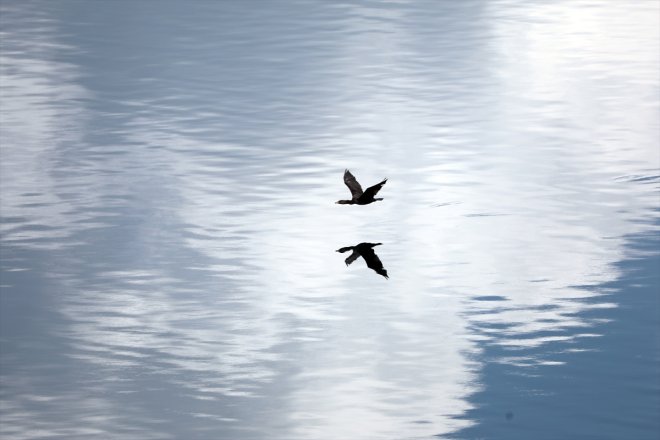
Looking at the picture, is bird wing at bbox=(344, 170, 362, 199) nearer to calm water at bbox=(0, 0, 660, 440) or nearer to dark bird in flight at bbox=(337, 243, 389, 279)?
dark bird in flight at bbox=(337, 243, 389, 279)

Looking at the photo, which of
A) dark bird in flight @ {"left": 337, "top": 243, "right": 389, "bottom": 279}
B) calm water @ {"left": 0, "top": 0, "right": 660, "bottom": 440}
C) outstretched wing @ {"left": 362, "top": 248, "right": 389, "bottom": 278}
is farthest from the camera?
dark bird in flight @ {"left": 337, "top": 243, "right": 389, "bottom": 279}

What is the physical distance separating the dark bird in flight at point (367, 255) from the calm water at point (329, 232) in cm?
18

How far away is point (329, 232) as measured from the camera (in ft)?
80.2

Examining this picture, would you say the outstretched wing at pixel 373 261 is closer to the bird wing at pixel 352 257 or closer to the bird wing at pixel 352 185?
the bird wing at pixel 352 257

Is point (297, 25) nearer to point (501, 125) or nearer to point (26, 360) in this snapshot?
point (501, 125)

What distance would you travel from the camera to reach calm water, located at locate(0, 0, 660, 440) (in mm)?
20438

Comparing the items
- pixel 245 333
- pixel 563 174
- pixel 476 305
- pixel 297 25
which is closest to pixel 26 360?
pixel 245 333

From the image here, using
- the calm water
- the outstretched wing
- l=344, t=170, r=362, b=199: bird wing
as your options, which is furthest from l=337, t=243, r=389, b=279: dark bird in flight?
l=344, t=170, r=362, b=199: bird wing

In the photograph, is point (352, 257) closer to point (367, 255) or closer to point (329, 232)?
point (367, 255)

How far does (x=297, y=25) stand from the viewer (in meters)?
35.6

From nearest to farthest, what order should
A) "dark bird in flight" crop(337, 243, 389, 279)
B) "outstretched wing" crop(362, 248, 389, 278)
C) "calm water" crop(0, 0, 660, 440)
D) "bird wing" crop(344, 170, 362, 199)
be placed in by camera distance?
"calm water" crop(0, 0, 660, 440) < "bird wing" crop(344, 170, 362, 199) < "outstretched wing" crop(362, 248, 389, 278) < "dark bird in flight" crop(337, 243, 389, 279)

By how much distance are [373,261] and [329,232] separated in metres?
1.20

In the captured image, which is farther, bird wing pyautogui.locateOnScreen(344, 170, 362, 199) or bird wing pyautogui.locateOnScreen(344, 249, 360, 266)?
bird wing pyautogui.locateOnScreen(344, 249, 360, 266)

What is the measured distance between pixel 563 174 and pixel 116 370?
30.2 feet
